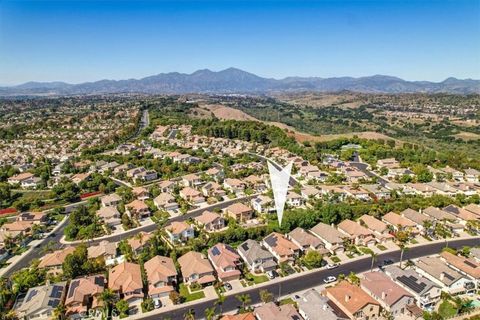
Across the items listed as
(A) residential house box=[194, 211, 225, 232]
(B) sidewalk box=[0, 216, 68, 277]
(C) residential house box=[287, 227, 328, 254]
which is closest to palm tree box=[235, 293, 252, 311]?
(C) residential house box=[287, 227, 328, 254]

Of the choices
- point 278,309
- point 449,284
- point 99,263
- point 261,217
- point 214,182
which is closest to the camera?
point 278,309

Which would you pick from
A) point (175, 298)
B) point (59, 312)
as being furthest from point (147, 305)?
point (59, 312)

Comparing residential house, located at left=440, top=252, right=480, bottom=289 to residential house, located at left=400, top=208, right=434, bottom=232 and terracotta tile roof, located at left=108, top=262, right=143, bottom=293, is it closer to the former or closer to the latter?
residential house, located at left=400, top=208, right=434, bottom=232

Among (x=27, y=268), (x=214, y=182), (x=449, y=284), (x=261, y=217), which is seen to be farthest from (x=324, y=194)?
(x=27, y=268)

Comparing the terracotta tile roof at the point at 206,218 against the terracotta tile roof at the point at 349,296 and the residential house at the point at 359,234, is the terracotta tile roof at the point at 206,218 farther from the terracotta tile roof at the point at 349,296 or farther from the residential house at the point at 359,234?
the terracotta tile roof at the point at 349,296

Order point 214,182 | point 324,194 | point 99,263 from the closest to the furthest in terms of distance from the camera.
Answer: point 99,263 → point 324,194 → point 214,182

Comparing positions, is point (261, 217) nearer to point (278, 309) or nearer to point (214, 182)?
point (214, 182)

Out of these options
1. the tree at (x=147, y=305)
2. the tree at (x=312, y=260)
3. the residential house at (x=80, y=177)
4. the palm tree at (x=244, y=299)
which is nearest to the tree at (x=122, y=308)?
the tree at (x=147, y=305)

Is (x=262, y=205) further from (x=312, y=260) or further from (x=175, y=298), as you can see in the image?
(x=175, y=298)
